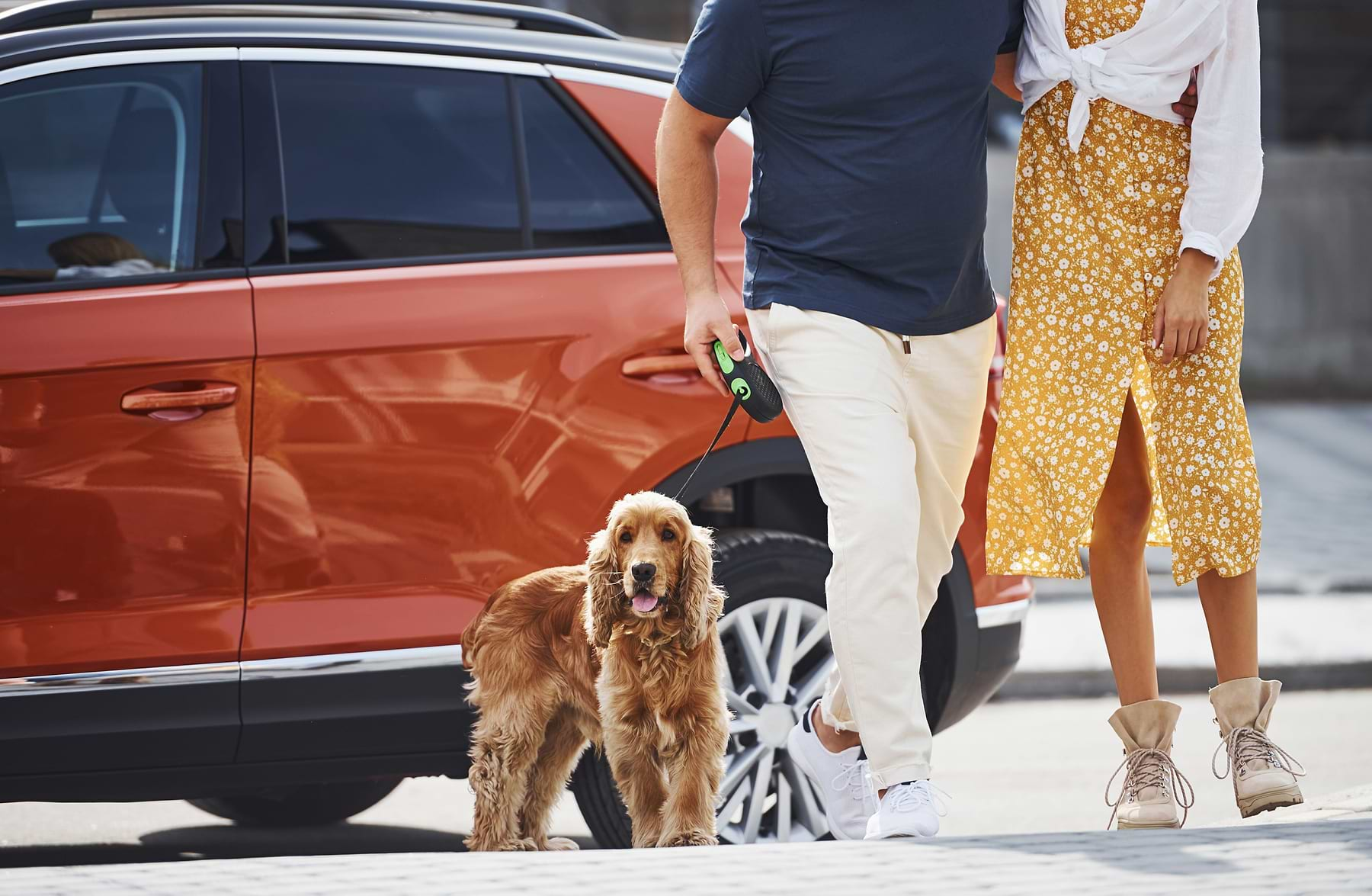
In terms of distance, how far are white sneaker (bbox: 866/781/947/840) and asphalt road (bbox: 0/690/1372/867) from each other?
1.39 m

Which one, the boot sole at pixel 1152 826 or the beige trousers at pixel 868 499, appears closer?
the beige trousers at pixel 868 499

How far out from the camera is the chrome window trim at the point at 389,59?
13.2 ft

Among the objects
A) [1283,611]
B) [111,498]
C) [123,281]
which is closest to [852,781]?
[111,498]

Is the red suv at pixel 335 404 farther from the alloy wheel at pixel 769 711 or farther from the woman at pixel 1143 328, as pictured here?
the woman at pixel 1143 328

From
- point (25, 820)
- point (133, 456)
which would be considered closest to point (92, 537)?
point (133, 456)

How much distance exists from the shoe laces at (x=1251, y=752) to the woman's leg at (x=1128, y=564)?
194 millimetres

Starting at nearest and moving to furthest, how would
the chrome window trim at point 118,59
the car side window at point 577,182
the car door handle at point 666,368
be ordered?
the chrome window trim at point 118,59, the car door handle at point 666,368, the car side window at point 577,182

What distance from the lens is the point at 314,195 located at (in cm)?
401

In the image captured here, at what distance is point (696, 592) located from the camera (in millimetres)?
3047

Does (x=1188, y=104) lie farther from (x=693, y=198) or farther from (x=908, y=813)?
(x=908, y=813)

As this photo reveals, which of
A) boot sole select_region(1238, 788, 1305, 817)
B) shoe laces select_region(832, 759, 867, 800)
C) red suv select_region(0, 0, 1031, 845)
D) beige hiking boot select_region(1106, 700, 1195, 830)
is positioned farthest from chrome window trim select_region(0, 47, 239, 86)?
boot sole select_region(1238, 788, 1305, 817)

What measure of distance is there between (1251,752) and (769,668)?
3.59 feet

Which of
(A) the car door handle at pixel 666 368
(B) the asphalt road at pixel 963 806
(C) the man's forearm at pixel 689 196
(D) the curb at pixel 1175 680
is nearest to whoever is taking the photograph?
(C) the man's forearm at pixel 689 196

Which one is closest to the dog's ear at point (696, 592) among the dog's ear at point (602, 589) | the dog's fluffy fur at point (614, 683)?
the dog's fluffy fur at point (614, 683)
